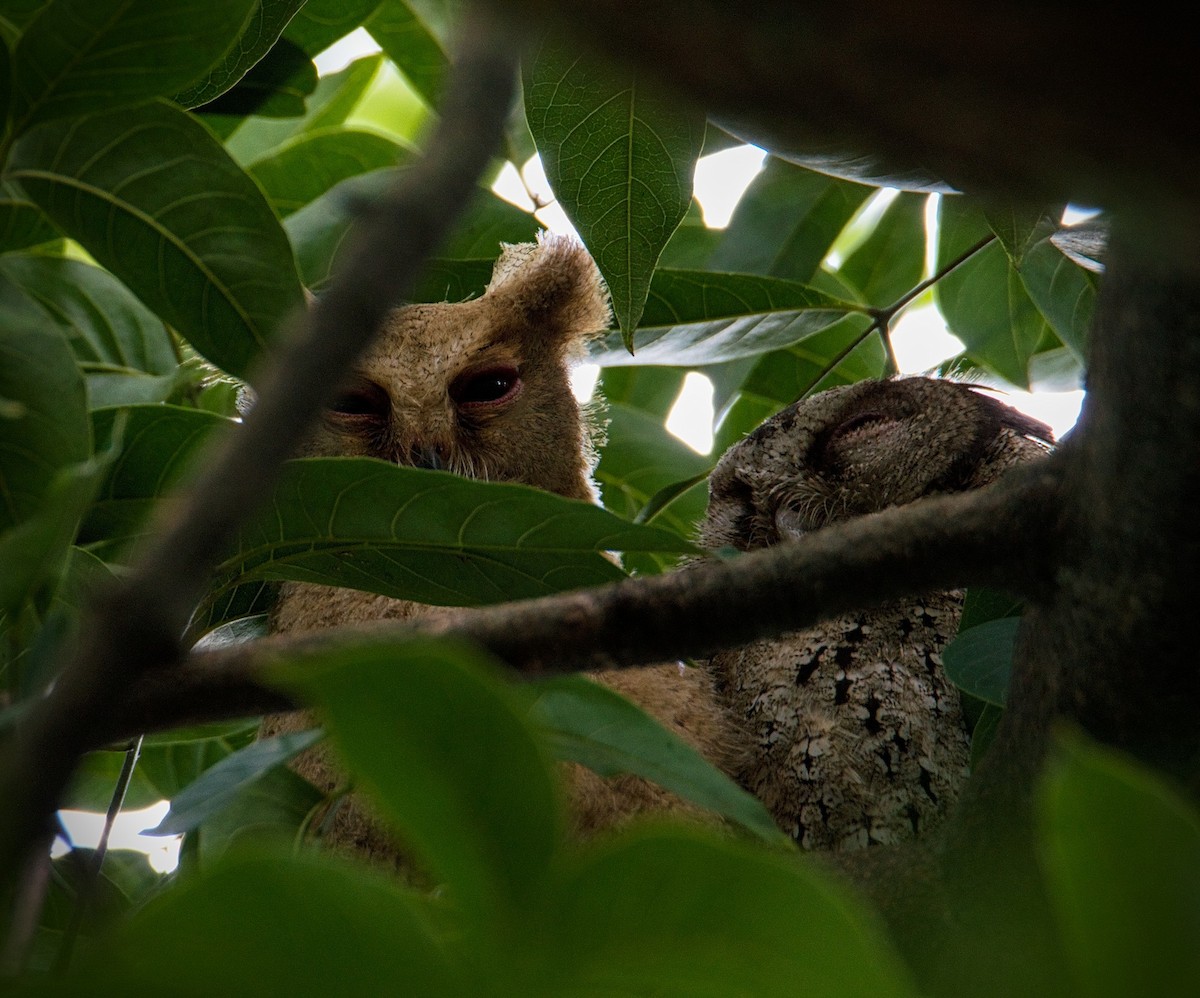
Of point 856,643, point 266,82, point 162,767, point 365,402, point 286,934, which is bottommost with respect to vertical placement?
point 162,767

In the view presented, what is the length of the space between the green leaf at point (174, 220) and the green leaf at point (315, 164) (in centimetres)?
101

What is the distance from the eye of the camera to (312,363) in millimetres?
383

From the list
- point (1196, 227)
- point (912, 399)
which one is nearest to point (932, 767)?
point (912, 399)

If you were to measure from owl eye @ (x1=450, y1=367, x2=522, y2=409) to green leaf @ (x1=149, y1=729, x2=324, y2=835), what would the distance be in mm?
1432

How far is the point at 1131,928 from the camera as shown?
0.39m

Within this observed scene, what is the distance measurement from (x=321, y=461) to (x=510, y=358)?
4.73ft

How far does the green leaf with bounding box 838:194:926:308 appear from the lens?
7.80ft

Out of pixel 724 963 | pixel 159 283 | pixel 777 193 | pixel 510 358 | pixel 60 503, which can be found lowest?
pixel 724 963

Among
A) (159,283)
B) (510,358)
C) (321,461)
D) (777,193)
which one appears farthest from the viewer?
(510,358)

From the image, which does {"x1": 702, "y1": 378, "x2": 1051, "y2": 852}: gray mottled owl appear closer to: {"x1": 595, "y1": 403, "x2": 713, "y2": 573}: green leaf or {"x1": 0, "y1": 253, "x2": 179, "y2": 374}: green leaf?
{"x1": 595, "y1": 403, "x2": 713, "y2": 573}: green leaf

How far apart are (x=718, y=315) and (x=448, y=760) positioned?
1594 mm

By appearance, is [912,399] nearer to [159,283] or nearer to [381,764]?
[159,283]

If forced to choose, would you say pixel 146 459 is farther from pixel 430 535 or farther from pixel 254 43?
pixel 254 43

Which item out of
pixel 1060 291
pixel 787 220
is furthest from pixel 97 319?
pixel 1060 291
